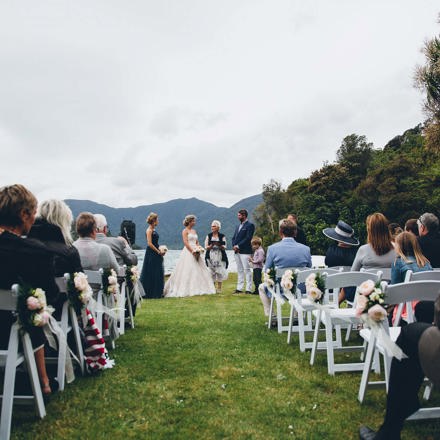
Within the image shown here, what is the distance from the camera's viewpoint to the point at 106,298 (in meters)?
5.99

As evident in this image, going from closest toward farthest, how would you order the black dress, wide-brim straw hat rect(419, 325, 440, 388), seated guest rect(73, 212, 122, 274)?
1. wide-brim straw hat rect(419, 325, 440, 388)
2. seated guest rect(73, 212, 122, 274)
3. the black dress

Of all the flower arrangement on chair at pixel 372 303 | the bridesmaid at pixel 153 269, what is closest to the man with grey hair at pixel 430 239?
the flower arrangement on chair at pixel 372 303

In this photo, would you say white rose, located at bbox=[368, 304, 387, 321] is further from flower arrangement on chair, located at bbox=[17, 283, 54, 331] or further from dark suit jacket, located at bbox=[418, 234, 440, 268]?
dark suit jacket, located at bbox=[418, 234, 440, 268]

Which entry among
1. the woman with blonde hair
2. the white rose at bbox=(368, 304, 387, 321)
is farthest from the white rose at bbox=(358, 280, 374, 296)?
the woman with blonde hair

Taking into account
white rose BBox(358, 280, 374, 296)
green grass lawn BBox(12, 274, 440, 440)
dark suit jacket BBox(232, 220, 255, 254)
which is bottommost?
green grass lawn BBox(12, 274, 440, 440)

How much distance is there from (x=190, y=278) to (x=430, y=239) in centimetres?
877

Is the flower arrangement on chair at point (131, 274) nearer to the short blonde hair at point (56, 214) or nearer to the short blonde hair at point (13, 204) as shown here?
the short blonde hair at point (56, 214)

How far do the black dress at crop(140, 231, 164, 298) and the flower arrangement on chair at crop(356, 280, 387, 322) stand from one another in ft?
33.9

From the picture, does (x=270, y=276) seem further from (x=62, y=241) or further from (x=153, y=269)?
(x=153, y=269)

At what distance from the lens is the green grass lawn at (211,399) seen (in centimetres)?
335

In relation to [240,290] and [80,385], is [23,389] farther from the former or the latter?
[240,290]

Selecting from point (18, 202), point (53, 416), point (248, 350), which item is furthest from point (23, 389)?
point (248, 350)

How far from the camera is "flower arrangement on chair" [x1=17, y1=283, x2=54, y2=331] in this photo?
3.14m

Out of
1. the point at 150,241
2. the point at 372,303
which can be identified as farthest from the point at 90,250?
the point at 150,241
